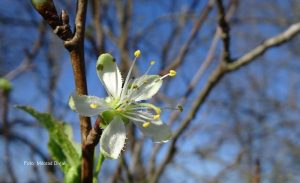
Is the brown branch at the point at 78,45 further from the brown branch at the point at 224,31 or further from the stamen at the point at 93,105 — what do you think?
the brown branch at the point at 224,31

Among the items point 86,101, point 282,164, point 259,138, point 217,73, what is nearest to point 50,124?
point 86,101

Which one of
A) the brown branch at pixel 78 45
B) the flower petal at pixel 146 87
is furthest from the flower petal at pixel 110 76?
the brown branch at pixel 78 45

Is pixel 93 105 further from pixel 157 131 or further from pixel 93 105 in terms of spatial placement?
pixel 157 131

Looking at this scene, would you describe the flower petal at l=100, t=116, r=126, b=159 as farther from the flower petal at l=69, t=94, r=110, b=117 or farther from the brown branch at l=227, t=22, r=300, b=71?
the brown branch at l=227, t=22, r=300, b=71

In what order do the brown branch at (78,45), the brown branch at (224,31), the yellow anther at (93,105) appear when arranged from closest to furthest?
the brown branch at (78,45) → the yellow anther at (93,105) → the brown branch at (224,31)

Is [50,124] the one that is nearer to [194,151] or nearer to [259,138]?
[194,151]

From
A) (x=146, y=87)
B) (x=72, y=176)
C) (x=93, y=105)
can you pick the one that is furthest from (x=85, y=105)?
(x=146, y=87)
